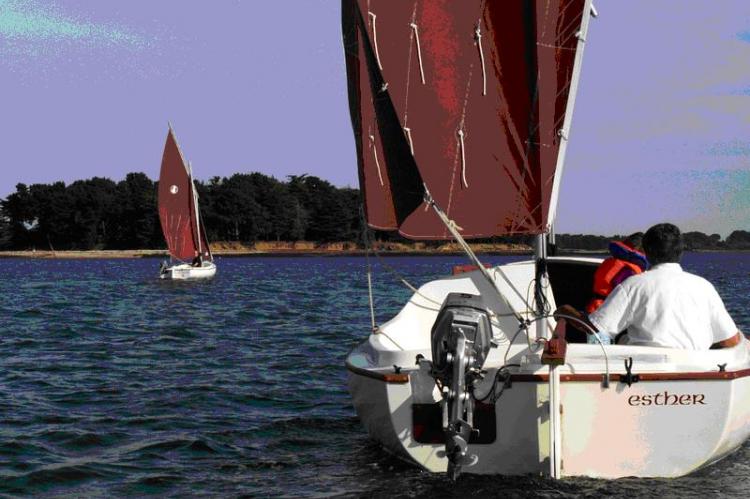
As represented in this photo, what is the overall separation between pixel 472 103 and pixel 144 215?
538ft

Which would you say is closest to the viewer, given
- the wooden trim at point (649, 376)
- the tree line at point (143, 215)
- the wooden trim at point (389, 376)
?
the wooden trim at point (649, 376)

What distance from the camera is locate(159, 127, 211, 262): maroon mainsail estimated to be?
Answer: 6153 cm

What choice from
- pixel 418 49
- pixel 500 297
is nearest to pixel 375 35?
pixel 418 49

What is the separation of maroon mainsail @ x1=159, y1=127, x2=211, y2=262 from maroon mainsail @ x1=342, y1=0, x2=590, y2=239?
52.9m

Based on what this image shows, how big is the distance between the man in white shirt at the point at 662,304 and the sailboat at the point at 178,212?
177 ft

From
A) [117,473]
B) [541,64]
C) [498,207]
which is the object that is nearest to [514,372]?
[498,207]

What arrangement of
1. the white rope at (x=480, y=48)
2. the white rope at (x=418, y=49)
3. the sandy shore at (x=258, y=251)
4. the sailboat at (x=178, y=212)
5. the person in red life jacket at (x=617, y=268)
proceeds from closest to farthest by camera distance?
1. the white rope at (x=480, y=48)
2. the white rope at (x=418, y=49)
3. the person in red life jacket at (x=617, y=268)
4. the sailboat at (x=178, y=212)
5. the sandy shore at (x=258, y=251)

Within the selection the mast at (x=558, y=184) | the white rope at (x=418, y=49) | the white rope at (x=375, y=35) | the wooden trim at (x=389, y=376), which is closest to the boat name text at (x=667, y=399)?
the mast at (x=558, y=184)

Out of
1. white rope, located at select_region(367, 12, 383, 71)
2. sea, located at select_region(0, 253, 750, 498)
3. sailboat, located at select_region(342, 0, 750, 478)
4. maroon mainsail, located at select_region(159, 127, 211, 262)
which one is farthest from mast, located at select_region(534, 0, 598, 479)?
maroon mainsail, located at select_region(159, 127, 211, 262)

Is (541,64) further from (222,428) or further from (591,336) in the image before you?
(222,428)

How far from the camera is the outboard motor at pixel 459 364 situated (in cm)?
736

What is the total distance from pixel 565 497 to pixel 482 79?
152 inches

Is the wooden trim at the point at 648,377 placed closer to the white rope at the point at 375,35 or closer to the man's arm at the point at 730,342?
the man's arm at the point at 730,342

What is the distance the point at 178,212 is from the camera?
62.5m
